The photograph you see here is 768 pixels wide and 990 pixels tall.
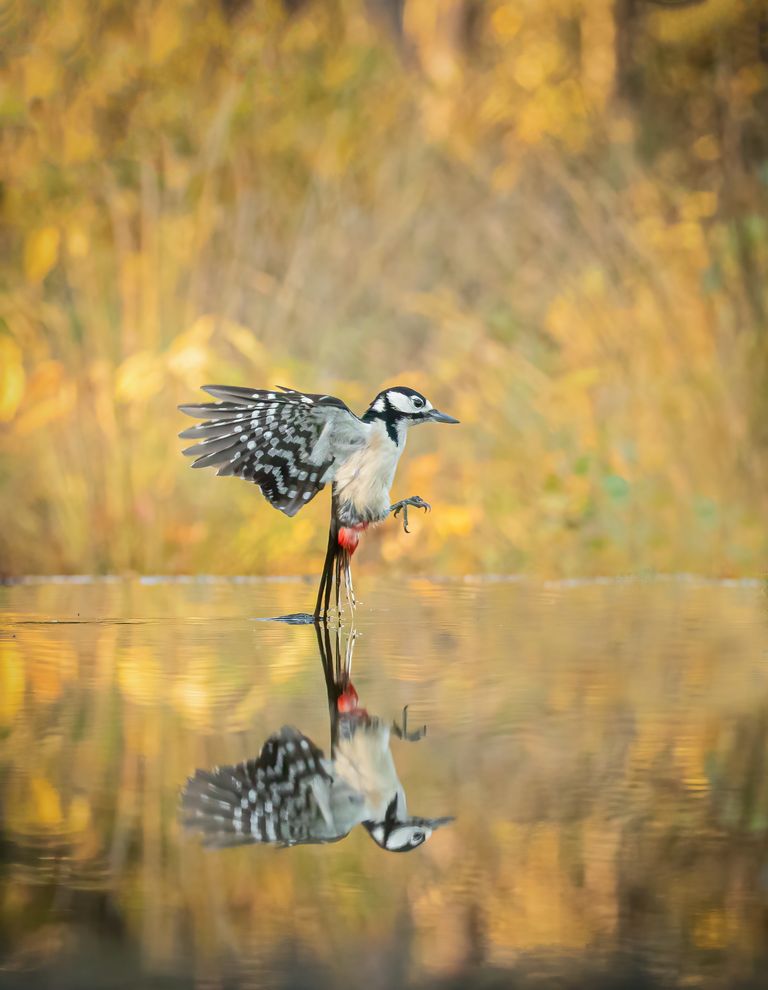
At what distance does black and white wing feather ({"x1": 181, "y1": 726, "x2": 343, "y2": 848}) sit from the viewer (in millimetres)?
3855

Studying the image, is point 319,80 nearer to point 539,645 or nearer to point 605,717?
point 539,645

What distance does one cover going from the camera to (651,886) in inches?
136

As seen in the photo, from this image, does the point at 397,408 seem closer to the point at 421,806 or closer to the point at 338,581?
the point at 338,581

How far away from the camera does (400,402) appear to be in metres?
7.61

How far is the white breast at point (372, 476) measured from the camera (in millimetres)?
7484

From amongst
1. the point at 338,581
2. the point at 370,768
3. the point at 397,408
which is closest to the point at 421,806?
the point at 370,768

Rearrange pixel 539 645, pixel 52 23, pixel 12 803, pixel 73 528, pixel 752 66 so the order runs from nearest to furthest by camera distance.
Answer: pixel 12 803, pixel 539 645, pixel 73 528, pixel 52 23, pixel 752 66

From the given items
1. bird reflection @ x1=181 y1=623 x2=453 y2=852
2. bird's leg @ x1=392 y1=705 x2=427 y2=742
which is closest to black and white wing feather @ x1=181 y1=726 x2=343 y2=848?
bird reflection @ x1=181 y1=623 x2=453 y2=852

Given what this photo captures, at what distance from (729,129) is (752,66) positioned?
0.81 meters

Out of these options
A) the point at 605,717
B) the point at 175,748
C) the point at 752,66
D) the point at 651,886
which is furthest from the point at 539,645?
the point at 752,66

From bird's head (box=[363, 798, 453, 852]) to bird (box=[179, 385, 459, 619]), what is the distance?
349 cm

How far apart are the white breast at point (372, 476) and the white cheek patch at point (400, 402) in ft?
0.29

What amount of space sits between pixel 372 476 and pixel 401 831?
3651mm

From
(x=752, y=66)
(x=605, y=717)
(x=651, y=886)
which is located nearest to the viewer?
(x=651, y=886)
